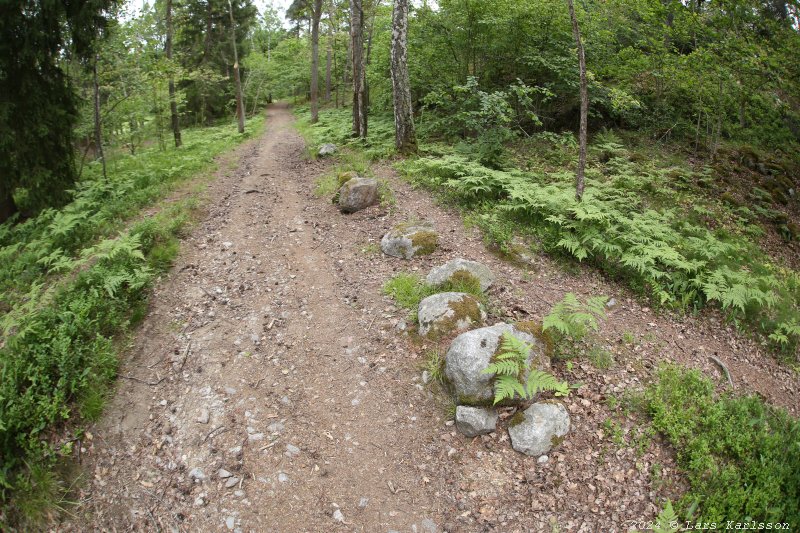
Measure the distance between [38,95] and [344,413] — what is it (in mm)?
10688

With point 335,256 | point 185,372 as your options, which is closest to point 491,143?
point 335,256

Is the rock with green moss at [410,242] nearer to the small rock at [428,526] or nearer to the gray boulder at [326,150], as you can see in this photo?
the small rock at [428,526]

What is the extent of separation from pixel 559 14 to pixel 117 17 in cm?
1307

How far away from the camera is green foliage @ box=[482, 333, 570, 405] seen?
4.18 metres

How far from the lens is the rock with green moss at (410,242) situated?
7445 millimetres

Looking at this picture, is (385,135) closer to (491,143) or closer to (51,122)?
(491,143)

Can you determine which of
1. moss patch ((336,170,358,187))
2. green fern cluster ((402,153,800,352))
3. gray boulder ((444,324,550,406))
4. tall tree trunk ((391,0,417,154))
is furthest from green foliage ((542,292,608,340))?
tall tree trunk ((391,0,417,154))

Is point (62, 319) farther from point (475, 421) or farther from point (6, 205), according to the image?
point (6, 205)

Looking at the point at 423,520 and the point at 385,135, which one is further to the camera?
the point at 385,135

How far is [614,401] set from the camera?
181 inches

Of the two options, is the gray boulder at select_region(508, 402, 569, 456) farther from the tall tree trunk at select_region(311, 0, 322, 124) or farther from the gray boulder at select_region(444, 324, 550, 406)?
the tall tree trunk at select_region(311, 0, 322, 124)

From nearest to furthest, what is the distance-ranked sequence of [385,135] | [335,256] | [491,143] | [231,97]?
[335,256] → [491,143] → [385,135] → [231,97]

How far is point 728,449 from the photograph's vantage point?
411cm

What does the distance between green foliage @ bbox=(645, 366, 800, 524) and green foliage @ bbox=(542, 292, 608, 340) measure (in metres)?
1.01
